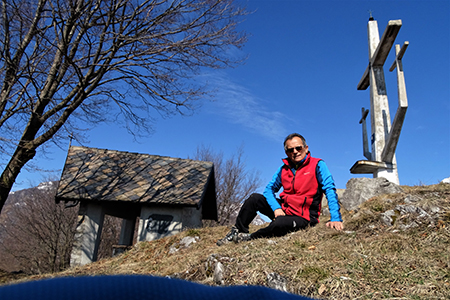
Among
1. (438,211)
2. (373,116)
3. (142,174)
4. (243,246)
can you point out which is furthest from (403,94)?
(142,174)

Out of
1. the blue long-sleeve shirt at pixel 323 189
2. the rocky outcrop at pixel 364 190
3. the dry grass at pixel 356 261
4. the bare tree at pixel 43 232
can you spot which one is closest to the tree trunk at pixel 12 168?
the dry grass at pixel 356 261

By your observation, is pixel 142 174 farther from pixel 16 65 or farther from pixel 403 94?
pixel 403 94

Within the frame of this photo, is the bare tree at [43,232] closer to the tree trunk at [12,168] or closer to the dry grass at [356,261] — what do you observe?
the tree trunk at [12,168]

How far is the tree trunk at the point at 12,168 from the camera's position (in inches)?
260

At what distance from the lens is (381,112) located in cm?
679

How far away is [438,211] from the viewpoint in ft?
12.1

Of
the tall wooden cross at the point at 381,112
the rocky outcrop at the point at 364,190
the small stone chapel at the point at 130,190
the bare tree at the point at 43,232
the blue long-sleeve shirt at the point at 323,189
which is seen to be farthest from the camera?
the bare tree at the point at 43,232

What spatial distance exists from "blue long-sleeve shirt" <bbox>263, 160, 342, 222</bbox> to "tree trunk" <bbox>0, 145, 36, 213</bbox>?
538cm

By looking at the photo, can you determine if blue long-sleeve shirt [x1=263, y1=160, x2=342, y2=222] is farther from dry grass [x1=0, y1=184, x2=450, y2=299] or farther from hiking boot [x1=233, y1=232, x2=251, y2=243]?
hiking boot [x1=233, y1=232, x2=251, y2=243]

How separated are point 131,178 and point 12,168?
357 cm

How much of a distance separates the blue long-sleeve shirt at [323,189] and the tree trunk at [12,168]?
5377 mm

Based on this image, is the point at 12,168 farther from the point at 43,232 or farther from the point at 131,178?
the point at 43,232

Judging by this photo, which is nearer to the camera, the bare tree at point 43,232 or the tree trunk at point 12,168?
the tree trunk at point 12,168

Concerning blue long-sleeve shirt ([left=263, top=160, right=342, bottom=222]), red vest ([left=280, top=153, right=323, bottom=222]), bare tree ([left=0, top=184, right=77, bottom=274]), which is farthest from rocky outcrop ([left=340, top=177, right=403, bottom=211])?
bare tree ([left=0, top=184, right=77, bottom=274])
